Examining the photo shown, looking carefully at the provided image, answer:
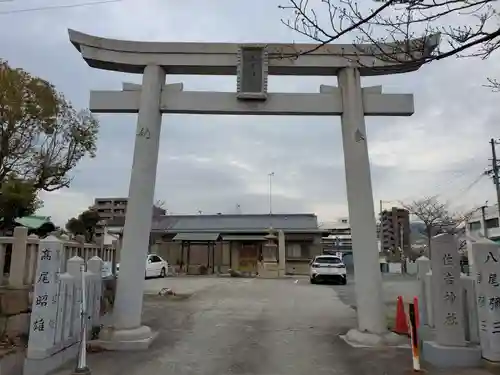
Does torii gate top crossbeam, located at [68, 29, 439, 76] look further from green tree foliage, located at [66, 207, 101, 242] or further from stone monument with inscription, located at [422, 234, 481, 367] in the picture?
green tree foliage, located at [66, 207, 101, 242]

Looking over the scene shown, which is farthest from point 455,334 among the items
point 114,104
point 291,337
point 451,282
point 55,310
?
point 114,104

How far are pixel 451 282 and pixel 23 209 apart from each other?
39.8ft

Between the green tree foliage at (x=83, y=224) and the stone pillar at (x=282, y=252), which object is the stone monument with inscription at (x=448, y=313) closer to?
the green tree foliage at (x=83, y=224)

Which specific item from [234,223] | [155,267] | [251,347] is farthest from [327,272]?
[234,223]

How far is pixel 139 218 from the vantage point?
8320 millimetres

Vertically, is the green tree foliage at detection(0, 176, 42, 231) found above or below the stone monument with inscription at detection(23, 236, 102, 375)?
above

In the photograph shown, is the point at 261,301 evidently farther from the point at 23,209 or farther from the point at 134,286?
the point at 23,209

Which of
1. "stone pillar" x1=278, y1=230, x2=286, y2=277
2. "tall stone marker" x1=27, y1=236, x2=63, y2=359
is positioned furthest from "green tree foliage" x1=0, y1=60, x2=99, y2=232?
"stone pillar" x1=278, y1=230, x2=286, y2=277

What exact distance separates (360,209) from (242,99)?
124 inches

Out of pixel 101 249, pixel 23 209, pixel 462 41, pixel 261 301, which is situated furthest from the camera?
pixel 261 301

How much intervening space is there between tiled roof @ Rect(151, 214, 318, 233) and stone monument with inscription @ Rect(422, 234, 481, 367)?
27.1m

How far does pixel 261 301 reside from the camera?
47.5 feet

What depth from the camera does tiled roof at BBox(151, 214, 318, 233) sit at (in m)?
Result: 36.0

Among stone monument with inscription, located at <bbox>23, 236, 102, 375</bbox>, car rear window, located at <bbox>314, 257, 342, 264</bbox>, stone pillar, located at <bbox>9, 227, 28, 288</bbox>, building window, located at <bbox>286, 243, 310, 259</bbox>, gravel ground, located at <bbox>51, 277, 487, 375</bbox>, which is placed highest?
building window, located at <bbox>286, 243, 310, 259</bbox>
